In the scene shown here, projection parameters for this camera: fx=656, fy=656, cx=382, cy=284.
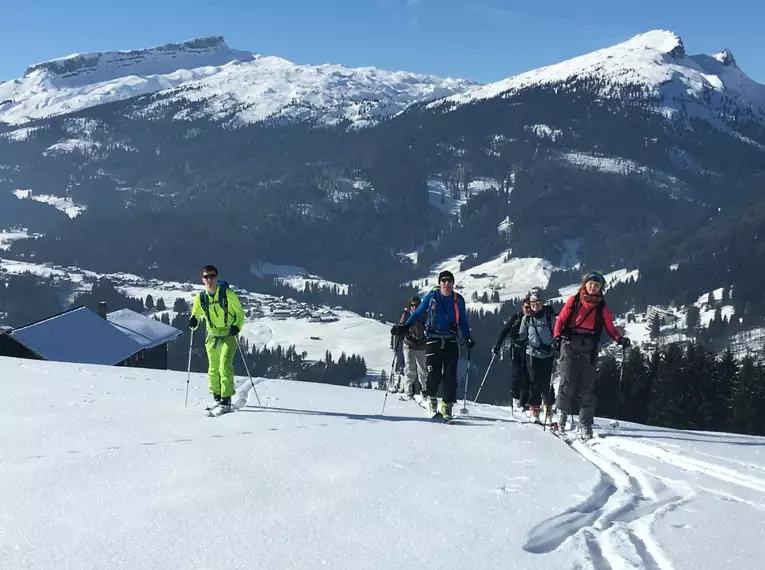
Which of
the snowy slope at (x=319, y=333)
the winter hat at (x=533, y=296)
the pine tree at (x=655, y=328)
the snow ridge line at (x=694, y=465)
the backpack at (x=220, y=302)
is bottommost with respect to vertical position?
the snow ridge line at (x=694, y=465)

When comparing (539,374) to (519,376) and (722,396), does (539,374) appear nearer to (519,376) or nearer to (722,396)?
(519,376)

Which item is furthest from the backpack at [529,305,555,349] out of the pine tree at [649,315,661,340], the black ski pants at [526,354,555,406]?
the pine tree at [649,315,661,340]

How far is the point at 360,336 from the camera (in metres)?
168

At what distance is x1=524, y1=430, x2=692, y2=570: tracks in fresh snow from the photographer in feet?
15.3

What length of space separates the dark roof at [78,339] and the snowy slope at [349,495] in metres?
34.0

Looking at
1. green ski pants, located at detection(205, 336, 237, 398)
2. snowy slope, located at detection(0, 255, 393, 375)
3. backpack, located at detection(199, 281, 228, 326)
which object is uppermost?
snowy slope, located at detection(0, 255, 393, 375)

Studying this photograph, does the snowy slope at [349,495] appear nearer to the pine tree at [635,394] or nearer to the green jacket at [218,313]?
the green jacket at [218,313]

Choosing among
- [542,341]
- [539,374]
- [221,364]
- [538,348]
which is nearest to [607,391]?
[539,374]

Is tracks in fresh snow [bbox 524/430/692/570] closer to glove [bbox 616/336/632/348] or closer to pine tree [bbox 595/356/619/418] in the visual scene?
glove [bbox 616/336/632/348]

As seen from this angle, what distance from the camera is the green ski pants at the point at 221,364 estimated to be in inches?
456

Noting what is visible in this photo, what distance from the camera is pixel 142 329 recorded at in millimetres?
52906

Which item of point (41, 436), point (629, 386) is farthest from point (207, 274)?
point (629, 386)

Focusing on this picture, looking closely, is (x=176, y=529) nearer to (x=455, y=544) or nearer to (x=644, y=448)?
(x=455, y=544)

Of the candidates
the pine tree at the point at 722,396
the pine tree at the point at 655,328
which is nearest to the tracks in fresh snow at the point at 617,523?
the pine tree at the point at 722,396
